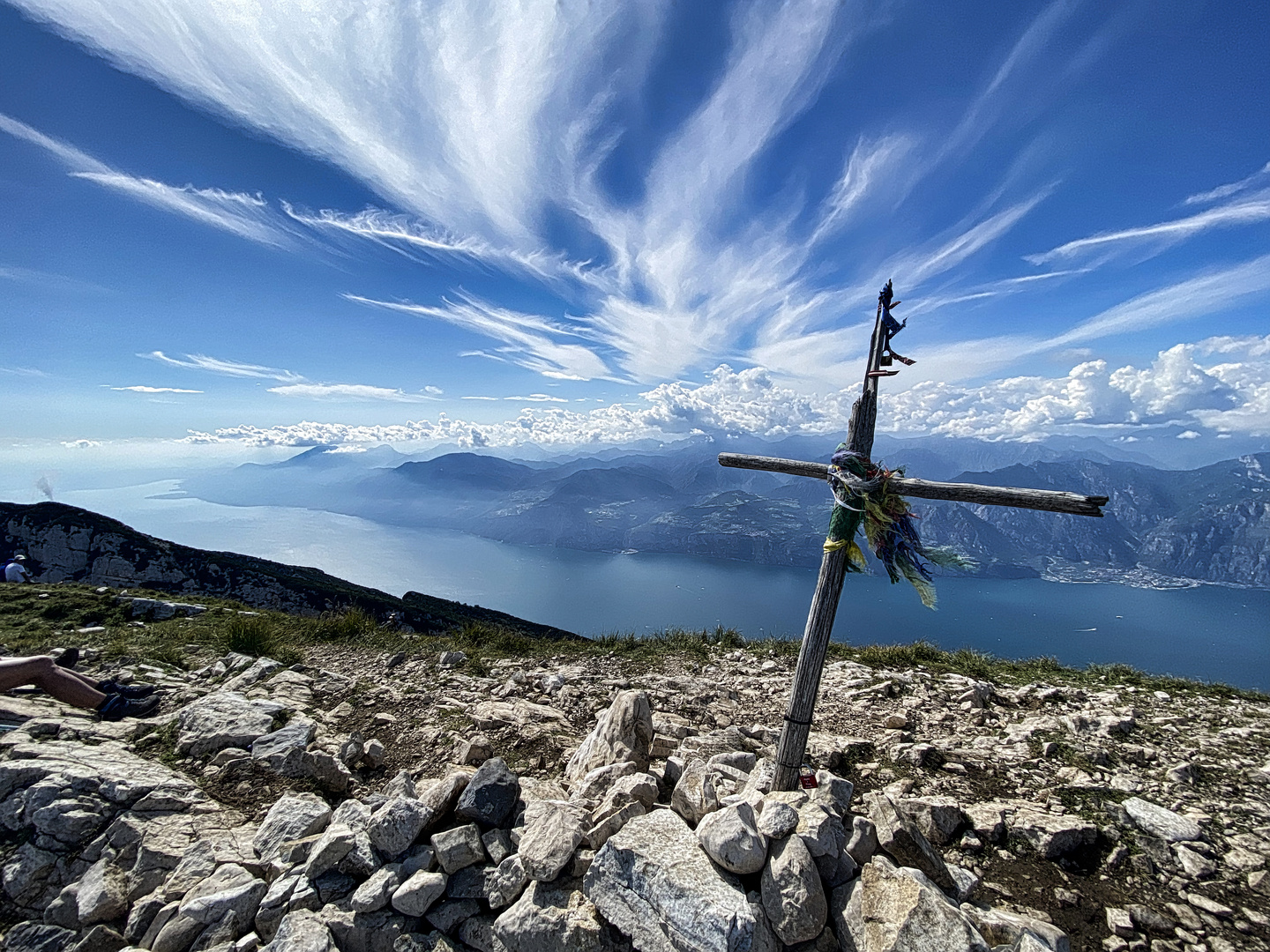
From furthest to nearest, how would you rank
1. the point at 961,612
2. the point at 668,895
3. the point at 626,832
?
the point at 961,612 → the point at 626,832 → the point at 668,895

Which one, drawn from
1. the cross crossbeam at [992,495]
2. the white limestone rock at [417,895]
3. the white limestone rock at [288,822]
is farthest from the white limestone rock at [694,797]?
the white limestone rock at [288,822]

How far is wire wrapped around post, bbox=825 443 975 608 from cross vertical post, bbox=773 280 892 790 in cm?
14

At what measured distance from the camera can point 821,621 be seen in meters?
4.64

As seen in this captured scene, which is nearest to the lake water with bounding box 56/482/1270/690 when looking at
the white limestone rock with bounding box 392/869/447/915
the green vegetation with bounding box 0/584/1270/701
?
the green vegetation with bounding box 0/584/1270/701

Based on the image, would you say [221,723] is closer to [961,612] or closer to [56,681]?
[56,681]

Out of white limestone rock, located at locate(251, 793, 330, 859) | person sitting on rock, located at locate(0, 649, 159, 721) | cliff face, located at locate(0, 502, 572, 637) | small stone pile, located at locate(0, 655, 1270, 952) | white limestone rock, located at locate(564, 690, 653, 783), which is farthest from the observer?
cliff face, located at locate(0, 502, 572, 637)

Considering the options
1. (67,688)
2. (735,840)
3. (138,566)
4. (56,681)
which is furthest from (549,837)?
(138,566)

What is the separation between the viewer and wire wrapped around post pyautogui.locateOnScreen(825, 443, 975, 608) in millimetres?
4449

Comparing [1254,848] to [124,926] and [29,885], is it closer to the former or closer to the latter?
[124,926]

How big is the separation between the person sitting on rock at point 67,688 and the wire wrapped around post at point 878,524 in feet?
29.1

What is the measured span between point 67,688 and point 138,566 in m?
32.0

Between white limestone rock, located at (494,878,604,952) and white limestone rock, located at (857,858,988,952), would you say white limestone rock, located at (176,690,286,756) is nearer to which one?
white limestone rock, located at (494,878,604,952)

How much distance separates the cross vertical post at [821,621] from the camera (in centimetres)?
455

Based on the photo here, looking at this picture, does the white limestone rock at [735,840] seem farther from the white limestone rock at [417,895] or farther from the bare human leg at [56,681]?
the bare human leg at [56,681]
